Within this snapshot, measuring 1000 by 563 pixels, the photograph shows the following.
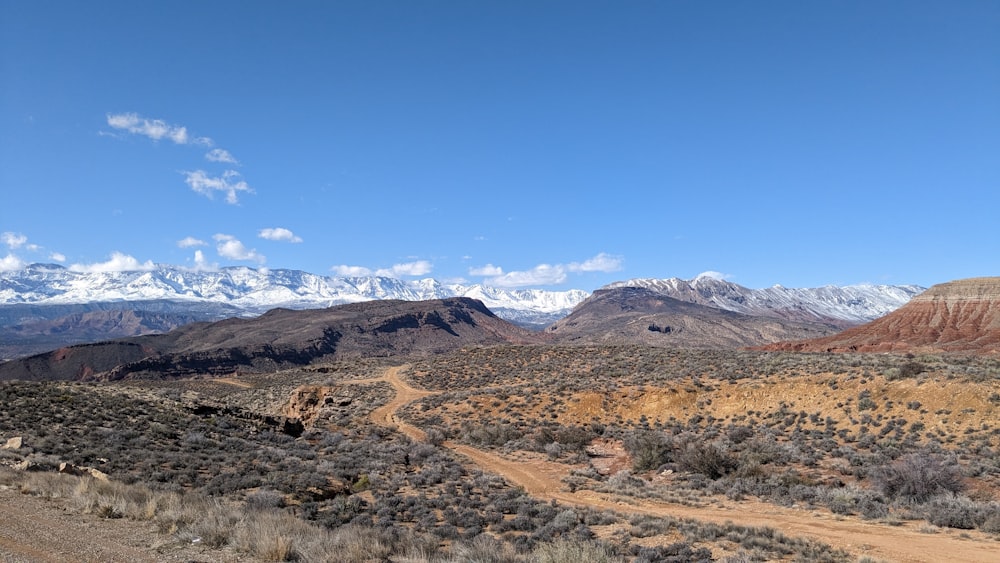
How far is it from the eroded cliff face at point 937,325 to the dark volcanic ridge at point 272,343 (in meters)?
96.1

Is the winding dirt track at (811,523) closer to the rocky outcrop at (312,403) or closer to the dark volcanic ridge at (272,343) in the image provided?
the rocky outcrop at (312,403)

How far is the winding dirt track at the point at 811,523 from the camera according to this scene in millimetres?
11430

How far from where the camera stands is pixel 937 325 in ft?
295

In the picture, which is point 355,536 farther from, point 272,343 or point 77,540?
point 272,343

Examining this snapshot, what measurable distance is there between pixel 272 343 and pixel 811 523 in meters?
141

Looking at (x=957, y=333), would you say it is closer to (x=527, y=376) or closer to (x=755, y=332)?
(x=527, y=376)

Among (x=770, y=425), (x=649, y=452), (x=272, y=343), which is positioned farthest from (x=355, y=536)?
(x=272, y=343)

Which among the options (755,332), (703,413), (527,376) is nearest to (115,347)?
(527,376)

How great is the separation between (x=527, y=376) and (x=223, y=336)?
5341 inches

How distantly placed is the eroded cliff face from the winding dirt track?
248 ft

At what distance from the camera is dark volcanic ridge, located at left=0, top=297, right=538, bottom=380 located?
105125 mm

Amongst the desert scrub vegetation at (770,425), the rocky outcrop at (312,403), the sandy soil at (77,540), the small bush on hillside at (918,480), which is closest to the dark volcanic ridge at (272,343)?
the rocky outcrop at (312,403)

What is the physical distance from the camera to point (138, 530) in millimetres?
9781

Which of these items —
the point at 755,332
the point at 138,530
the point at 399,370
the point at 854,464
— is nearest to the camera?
the point at 138,530
